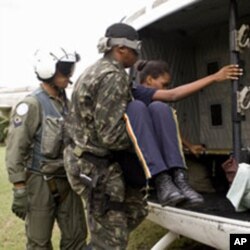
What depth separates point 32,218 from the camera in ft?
12.9

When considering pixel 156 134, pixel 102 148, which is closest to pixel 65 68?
pixel 102 148

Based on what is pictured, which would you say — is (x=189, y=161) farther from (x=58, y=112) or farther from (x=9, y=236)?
(x=9, y=236)

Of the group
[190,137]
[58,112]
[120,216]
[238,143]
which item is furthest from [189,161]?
[120,216]

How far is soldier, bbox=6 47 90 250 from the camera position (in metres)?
3.81

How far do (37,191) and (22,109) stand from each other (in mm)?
643

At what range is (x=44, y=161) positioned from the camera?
12.7ft

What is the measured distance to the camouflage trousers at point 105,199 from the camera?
10.1ft

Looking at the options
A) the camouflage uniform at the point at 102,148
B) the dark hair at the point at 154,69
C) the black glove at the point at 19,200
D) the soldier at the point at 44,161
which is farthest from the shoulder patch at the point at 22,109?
the dark hair at the point at 154,69

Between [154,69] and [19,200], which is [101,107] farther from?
[19,200]

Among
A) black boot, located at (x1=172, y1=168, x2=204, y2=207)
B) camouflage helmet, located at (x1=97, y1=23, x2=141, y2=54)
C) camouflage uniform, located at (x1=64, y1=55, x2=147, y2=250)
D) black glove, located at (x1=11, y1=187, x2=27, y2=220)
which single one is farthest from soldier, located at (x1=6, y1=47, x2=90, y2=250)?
black boot, located at (x1=172, y1=168, x2=204, y2=207)

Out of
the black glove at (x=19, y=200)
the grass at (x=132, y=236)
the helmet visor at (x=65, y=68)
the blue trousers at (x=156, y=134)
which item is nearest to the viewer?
the blue trousers at (x=156, y=134)

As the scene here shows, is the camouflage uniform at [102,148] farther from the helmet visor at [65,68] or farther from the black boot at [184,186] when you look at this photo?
the helmet visor at [65,68]

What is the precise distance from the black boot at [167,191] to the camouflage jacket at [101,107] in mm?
278

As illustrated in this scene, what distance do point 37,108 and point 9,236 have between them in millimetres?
2519
